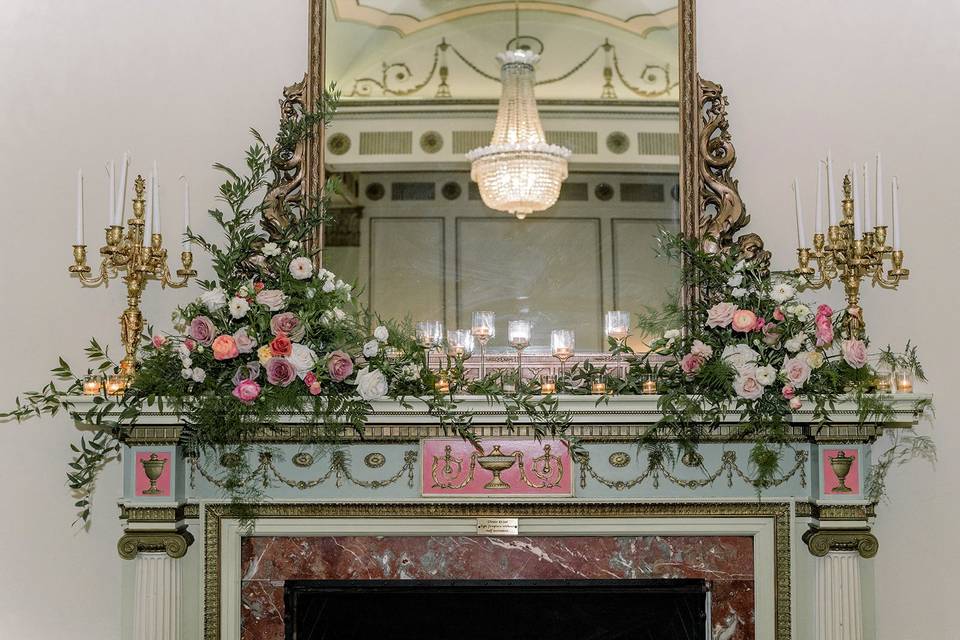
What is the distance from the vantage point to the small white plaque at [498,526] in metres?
3.31

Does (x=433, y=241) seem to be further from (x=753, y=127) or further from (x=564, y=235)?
(x=753, y=127)

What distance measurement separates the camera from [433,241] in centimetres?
358

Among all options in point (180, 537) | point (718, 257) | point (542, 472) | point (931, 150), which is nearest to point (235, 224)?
point (180, 537)

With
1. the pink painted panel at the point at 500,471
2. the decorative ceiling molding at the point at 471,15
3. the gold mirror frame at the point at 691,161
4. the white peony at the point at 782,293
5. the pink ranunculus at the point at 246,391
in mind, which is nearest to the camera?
the pink ranunculus at the point at 246,391

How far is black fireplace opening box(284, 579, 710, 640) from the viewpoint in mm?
3387

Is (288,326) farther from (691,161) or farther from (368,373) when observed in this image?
(691,161)

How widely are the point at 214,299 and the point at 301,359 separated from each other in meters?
0.37

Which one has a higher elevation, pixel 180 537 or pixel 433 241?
pixel 433 241

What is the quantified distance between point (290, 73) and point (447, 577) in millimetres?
2020

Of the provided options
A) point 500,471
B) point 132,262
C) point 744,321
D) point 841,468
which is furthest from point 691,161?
point 132,262

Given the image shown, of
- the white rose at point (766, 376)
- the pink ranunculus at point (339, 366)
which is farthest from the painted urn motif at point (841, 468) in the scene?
Answer: the pink ranunculus at point (339, 366)

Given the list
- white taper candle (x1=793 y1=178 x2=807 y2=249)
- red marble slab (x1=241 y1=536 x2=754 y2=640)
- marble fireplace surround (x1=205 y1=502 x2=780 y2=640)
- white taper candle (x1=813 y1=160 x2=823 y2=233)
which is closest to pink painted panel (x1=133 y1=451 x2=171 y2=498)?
marble fireplace surround (x1=205 y1=502 x2=780 y2=640)

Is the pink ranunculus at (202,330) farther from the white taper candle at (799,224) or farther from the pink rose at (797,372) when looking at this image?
the white taper candle at (799,224)

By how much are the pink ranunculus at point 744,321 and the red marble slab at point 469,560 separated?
774mm
